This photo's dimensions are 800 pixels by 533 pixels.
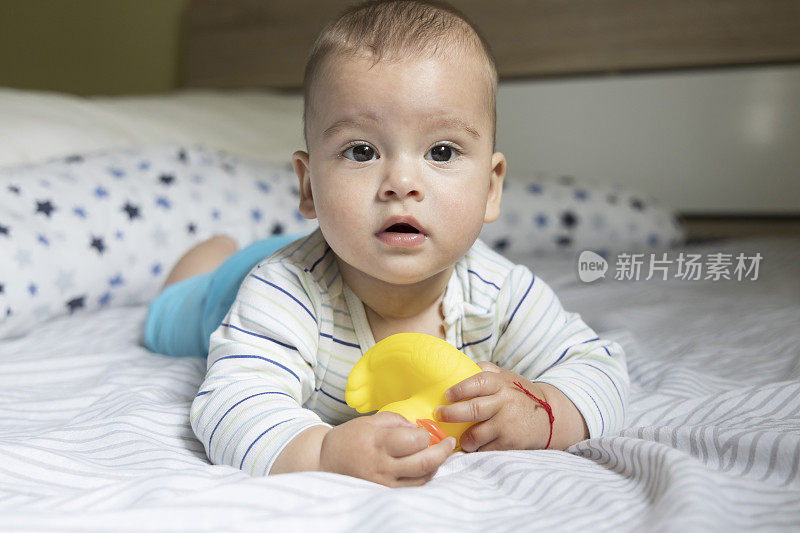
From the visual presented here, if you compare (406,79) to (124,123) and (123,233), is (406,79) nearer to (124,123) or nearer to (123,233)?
(123,233)

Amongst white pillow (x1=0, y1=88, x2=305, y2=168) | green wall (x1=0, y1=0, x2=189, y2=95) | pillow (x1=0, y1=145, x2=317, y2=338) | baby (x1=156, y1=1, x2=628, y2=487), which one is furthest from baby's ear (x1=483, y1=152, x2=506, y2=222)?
green wall (x1=0, y1=0, x2=189, y2=95)

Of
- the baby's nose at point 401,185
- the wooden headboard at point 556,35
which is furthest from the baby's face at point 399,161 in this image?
the wooden headboard at point 556,35

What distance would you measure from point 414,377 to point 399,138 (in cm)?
23

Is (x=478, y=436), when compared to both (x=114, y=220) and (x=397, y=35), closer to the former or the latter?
(x=397, y=35)

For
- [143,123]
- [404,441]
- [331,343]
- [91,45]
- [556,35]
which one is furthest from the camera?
[91,45]

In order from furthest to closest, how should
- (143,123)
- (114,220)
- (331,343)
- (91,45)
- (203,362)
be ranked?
(91,45) → (143,123) → (114,220) → (203,362) → (331,343)

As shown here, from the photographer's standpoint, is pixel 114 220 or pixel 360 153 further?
pixel 114 220

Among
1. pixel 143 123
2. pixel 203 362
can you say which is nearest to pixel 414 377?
pixel 203 362

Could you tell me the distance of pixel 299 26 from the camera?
2.54 metres

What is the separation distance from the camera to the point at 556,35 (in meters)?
2.31

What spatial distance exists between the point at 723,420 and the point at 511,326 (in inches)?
9.7

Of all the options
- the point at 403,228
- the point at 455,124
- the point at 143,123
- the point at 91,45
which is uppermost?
the point at 91,45

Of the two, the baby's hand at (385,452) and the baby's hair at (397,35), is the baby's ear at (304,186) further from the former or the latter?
the baby's hand at (385,452)

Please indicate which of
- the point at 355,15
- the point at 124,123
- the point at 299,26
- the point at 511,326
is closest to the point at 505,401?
the point at 511,326
